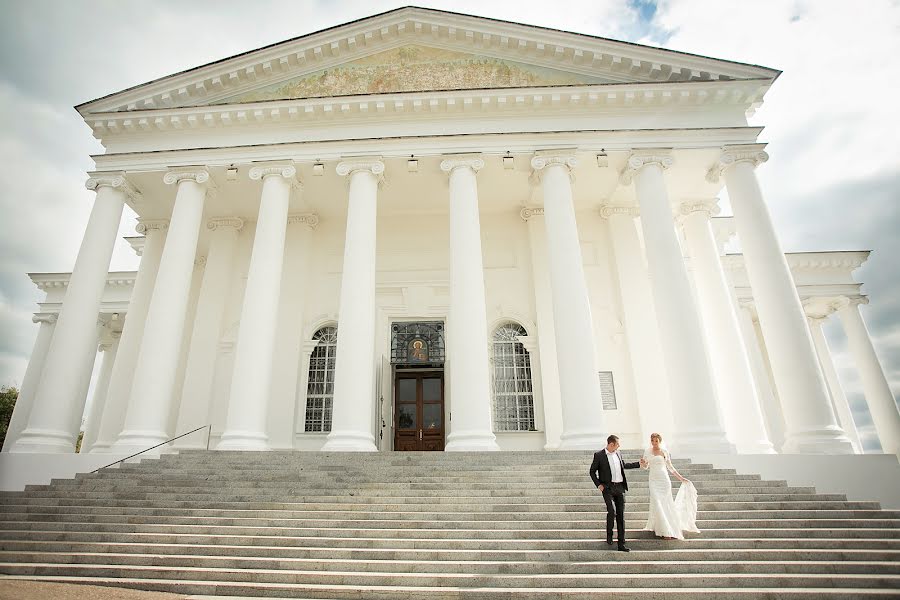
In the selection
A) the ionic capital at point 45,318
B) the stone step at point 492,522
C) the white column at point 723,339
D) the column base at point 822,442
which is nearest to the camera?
the stone step at point 492,522

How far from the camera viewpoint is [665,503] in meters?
7.14

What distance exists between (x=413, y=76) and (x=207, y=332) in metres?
10.9

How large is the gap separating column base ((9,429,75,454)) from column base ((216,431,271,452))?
155 inches

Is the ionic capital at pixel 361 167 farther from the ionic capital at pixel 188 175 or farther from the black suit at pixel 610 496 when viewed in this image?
the black suit at pixel 610 496

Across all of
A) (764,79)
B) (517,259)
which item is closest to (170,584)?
(517,259)

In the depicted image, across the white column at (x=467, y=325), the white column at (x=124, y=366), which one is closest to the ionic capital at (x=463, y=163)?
the white column at (x=467, y=325)

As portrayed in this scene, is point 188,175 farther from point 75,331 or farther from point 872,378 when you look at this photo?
point 872,378

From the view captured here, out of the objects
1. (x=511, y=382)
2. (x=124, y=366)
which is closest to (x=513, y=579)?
(x=511, y=382)

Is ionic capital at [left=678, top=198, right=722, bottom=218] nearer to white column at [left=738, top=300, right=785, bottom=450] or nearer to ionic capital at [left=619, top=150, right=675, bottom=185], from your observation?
ionic capital at [left=619, top=150, right=675, bottom=185]

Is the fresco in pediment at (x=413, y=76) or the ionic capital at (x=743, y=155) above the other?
the fresco in pediment at (x=413, y=76)

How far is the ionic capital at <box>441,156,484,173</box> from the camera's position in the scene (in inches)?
573

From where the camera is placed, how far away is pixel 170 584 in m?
6.04

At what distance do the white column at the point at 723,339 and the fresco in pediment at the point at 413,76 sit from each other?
19.2ft

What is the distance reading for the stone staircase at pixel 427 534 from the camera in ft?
19.4
